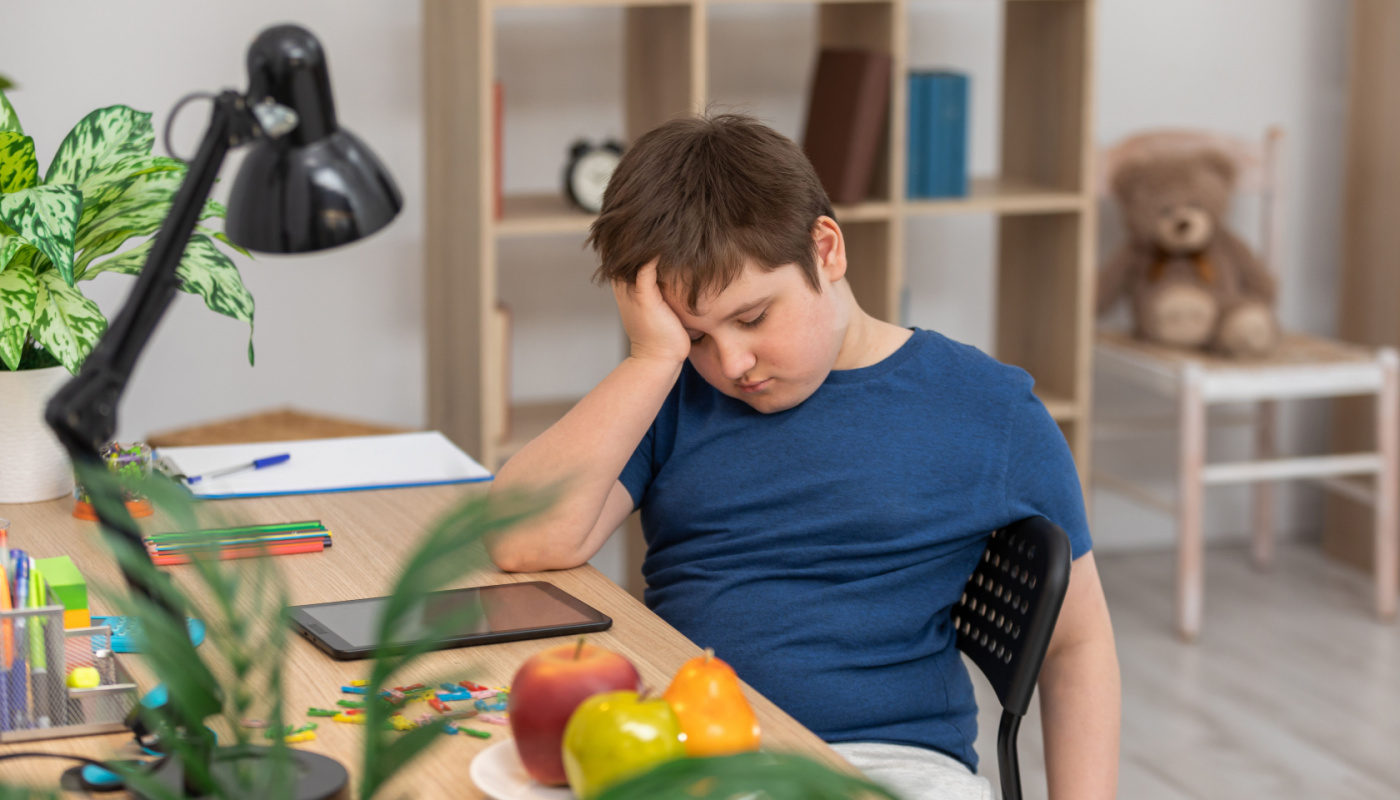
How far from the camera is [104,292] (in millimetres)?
2770

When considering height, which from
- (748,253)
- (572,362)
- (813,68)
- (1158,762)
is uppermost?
(813,68)

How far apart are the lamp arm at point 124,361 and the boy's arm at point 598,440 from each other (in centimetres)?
47

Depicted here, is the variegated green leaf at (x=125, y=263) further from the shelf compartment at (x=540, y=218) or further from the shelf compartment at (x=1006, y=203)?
the shelf compartment at (x=1006, y=203)

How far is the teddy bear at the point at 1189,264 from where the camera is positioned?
10.1 feet

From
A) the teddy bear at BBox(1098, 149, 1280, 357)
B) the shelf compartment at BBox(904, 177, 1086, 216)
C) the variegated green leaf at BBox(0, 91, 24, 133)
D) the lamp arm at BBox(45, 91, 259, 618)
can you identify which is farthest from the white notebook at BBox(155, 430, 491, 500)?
the teddy bear at BBox(1098, 149, 1280, 357)

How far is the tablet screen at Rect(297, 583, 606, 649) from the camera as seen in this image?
1094 millimetres

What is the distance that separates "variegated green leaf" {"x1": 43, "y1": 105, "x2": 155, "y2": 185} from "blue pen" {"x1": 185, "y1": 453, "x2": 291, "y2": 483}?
Answer: 32 centimetres

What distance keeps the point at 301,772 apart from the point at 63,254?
2.11 ft

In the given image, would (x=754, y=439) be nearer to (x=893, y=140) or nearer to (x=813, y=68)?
(x=893, y=140)

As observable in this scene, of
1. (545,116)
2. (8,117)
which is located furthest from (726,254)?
(545,116)

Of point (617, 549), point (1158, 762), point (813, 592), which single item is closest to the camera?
point (813, 592)

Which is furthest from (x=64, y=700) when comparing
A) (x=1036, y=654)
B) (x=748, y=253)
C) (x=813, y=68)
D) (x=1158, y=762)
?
(x=813, y=68)

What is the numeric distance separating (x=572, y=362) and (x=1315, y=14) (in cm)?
194

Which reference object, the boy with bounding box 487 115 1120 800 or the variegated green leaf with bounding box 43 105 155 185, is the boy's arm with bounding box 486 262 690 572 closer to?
the boy with bounding box 487 115 1120 800
